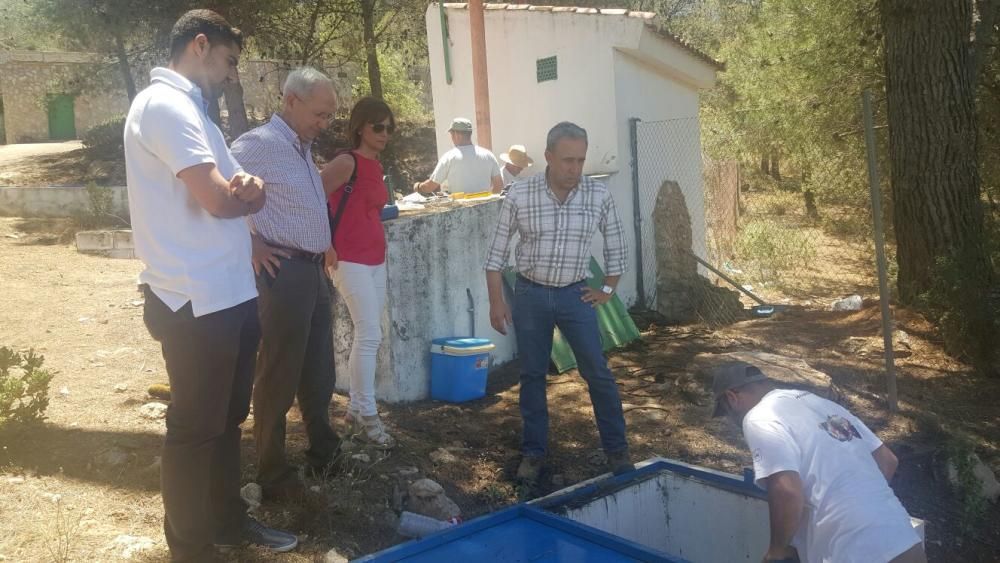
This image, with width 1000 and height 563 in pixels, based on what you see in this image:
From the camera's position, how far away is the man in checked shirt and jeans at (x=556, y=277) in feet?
15.3

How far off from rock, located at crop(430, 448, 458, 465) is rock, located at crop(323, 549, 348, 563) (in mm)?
1360

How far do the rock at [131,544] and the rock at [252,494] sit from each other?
458mm

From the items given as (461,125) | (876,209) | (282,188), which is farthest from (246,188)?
(461,125)

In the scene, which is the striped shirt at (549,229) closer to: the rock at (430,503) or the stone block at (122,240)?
the rock at (430,503)

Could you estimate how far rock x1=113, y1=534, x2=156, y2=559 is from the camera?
347cm

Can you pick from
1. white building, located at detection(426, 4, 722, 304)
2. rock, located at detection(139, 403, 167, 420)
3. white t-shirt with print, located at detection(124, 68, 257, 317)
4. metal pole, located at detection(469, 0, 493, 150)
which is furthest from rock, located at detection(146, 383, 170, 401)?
metal pole, located at detection(469, 0, 493, 150)

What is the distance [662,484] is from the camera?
14.9 feet

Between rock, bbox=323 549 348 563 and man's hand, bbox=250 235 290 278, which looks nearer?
rock, bbox=323 549 348 563

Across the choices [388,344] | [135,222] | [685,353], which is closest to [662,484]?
[388,344]

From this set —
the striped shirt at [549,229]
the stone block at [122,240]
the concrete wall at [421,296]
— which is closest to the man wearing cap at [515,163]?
the concrete wall at [421,296]

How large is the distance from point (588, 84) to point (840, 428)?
24.7ft

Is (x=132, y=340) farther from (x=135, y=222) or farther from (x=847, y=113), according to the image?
(x=847, y=113)

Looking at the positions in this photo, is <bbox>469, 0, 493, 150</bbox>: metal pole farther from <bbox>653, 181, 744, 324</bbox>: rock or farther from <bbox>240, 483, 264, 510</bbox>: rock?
<bbox>240, 483, 264, 510</bbox>: rock

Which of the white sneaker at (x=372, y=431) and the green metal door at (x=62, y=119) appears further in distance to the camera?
the green metal door at (x=62, y=119)
